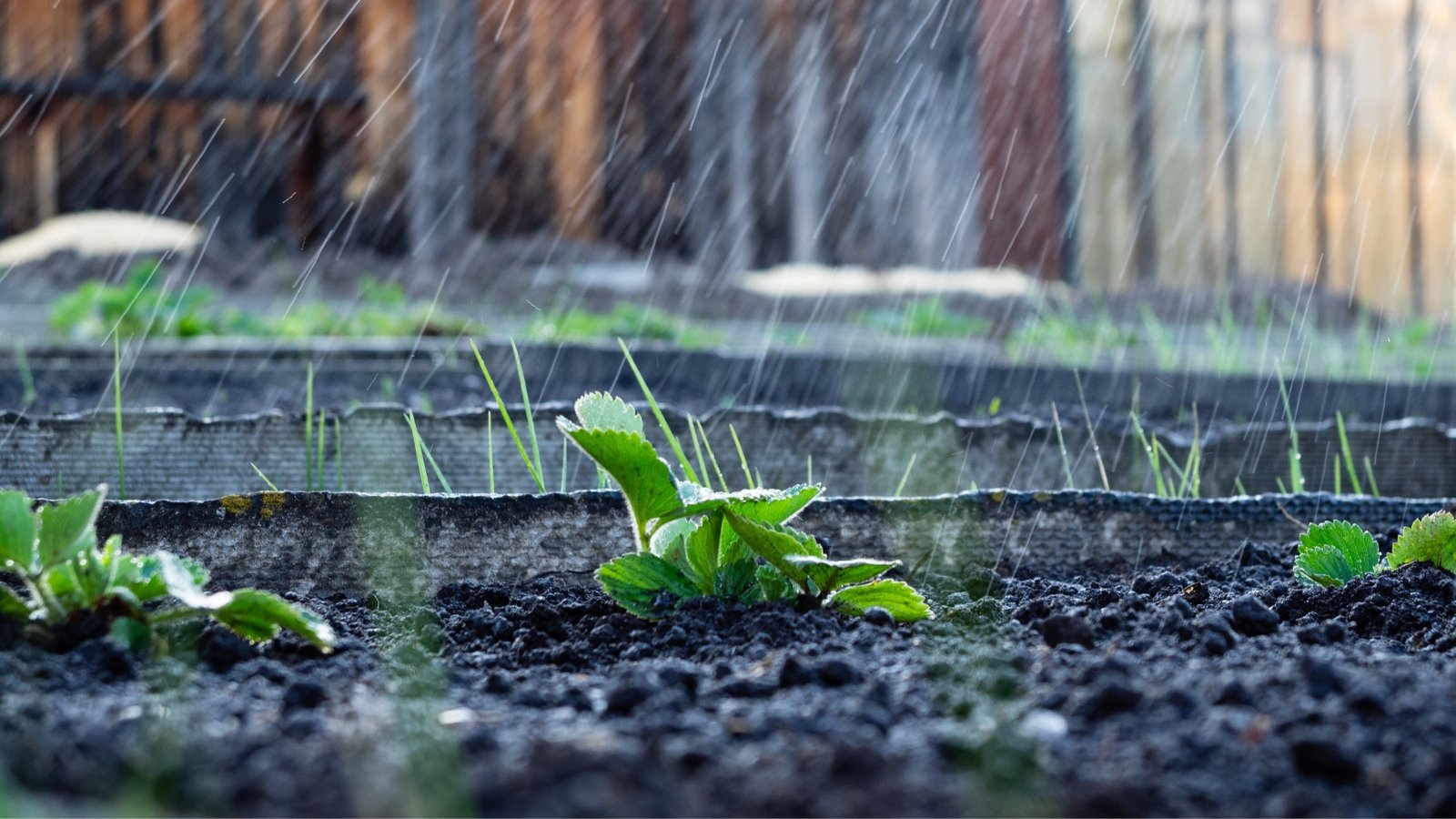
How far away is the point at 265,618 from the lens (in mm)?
993

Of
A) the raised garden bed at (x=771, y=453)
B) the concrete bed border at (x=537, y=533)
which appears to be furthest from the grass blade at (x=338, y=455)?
the concrete bed border at (x=537, y=533)

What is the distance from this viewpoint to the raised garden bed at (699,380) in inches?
113

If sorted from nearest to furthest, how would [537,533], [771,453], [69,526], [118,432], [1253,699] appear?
[1253,699] → [69,526] → [537,533] → [118,432] → [771,453]

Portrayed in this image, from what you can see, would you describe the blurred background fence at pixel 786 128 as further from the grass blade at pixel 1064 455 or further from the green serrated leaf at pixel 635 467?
the green serrated leaf at pixel 635 467

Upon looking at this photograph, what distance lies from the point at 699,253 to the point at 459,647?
6.06 m

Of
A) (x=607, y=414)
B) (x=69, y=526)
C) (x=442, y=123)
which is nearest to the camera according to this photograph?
(x=69, y=526)

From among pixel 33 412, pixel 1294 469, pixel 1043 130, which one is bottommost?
pixel 33 412

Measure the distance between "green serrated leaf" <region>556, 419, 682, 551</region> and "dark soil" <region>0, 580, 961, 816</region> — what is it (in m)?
0.09

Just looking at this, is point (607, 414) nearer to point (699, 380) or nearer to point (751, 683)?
point (751, 683)

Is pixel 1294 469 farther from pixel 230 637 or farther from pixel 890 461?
pixel 230 637

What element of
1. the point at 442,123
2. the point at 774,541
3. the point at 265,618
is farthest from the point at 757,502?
the point at 442,123

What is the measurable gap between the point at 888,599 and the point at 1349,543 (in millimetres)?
460

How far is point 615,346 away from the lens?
3.02m

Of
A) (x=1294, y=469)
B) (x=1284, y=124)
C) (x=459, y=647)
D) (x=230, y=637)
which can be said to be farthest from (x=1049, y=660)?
(x=1284, y=124)
